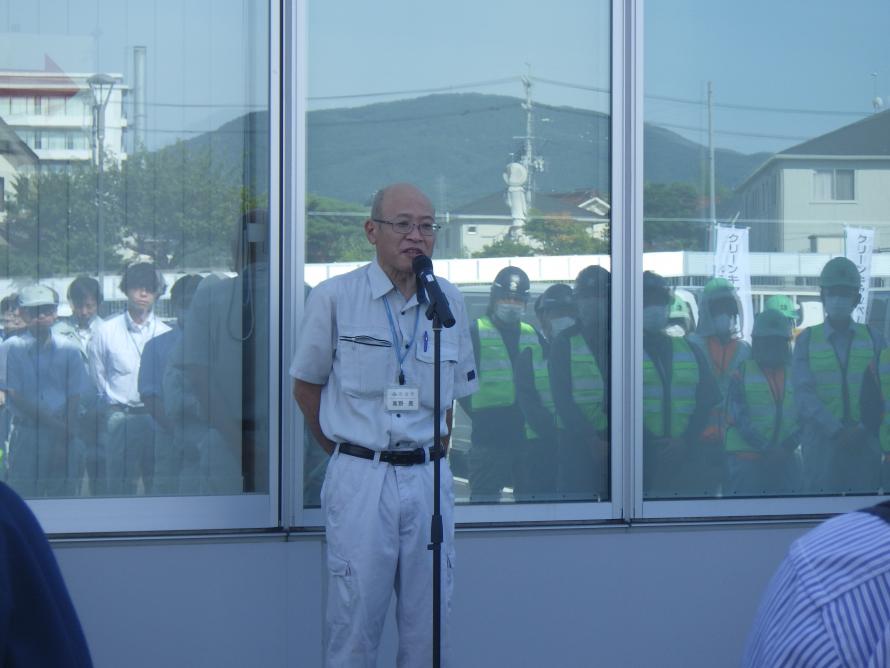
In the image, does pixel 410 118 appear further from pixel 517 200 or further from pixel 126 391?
pixel 126 391

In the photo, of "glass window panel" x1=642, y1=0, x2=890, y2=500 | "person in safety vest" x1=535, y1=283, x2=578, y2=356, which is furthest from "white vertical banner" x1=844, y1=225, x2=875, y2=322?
"person in safety vest" x1=535, y1=283, x2=578, y2=356

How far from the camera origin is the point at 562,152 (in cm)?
455

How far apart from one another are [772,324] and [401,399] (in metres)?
1.97

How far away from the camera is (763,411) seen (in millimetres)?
4699

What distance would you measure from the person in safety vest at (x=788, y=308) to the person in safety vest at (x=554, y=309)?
90 centimetres

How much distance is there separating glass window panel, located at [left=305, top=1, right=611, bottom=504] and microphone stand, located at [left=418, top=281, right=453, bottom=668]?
1.05 metres

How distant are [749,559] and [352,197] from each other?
2205 mm

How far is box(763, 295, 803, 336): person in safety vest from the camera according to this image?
4.73 metres

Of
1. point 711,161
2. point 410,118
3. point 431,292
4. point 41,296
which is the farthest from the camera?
point 711,161

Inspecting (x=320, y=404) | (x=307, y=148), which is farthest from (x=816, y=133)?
(x=320, y=404)

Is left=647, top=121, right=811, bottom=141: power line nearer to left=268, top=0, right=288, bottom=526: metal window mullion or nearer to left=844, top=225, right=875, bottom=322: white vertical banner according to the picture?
left=844, top=225, right=875, bottom=322: white vertical banner

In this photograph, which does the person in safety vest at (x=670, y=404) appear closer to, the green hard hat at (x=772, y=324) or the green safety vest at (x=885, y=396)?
the green hard hat at (x=772, y=324)

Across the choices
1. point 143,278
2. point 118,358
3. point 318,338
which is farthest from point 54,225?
point 318,338

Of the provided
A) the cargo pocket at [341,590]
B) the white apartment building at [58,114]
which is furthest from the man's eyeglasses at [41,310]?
the cargo pocket at [341,590]
